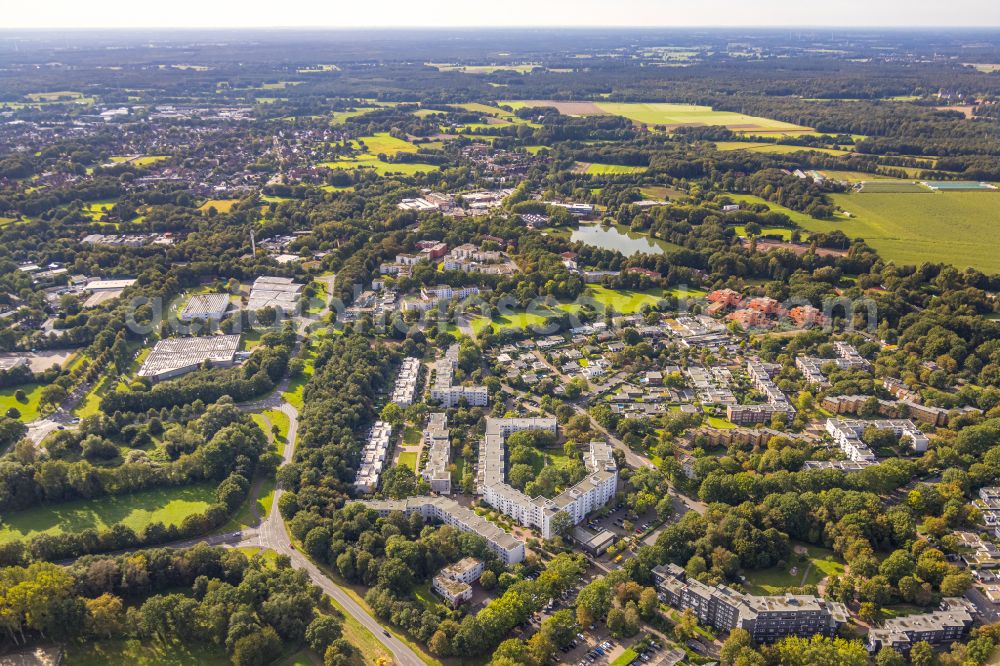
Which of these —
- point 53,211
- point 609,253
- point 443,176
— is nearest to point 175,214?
point 53,211

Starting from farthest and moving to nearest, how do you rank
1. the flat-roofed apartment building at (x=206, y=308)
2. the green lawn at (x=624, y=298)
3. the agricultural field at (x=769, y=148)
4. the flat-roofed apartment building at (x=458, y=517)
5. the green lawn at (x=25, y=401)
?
the agricultural field at (x=769, y=148) < the green lawn at (x=624, y=298) < the flat-roofed apartment building at (x=206, y=308) < the green lawn at (x=25, y=401) < the flat-roofed apartment building at (x=458, y=517)

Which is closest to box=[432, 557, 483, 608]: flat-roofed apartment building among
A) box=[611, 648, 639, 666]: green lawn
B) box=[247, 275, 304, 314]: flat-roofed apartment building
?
box=[611, 648, 639, 666]: green lawn

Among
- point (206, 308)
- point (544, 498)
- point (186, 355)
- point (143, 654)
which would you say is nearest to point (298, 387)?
point (186, 355)

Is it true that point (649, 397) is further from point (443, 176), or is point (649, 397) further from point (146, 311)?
point (443, 176)

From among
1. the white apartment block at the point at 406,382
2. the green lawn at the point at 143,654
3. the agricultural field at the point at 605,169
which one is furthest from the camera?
the agricultural field at the point at 605,169

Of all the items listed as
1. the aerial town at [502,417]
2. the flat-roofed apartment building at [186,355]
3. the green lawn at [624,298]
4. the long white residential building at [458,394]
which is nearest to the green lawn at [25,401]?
the aerial town at [502,417]

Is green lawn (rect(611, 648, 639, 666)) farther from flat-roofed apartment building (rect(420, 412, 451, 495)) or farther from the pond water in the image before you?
the pond water

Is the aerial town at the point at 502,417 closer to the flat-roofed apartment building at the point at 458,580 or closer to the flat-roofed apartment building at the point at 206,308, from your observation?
the flat-roofed apartment building at the point at 458,580
